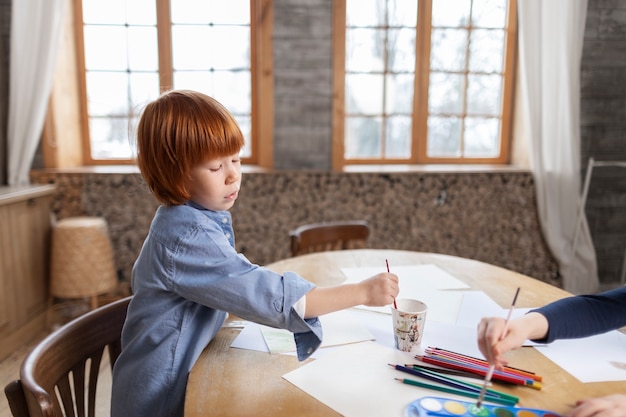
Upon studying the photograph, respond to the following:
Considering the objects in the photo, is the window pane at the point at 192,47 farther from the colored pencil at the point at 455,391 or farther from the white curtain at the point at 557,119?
the colored pencil at the point at 455,391

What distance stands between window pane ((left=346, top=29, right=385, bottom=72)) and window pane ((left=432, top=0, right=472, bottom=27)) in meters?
0.39

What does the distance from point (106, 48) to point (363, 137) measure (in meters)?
1.82

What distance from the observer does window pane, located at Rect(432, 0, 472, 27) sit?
3256 millimetres

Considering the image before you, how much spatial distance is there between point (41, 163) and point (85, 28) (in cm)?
93

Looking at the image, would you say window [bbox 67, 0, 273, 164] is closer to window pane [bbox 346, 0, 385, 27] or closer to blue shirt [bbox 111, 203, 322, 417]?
window pane [bbox 346, 0, 385, 27]

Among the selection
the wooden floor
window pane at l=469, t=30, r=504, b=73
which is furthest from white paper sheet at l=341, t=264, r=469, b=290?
window pane at l=469, t=30, r=504, b=73

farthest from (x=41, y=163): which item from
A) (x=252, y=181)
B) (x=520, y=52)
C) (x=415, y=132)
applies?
(x=520, y=52)

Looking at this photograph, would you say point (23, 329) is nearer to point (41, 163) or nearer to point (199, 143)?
point (41, 163)

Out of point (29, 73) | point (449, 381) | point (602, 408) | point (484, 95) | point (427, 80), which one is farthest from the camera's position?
point (484, 95)

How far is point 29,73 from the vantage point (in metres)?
2.81

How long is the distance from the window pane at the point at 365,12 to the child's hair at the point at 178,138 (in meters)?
2.51

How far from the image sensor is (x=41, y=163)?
299cm

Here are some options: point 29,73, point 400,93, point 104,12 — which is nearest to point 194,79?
point 104,12

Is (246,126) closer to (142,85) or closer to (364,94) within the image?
(142,85)
